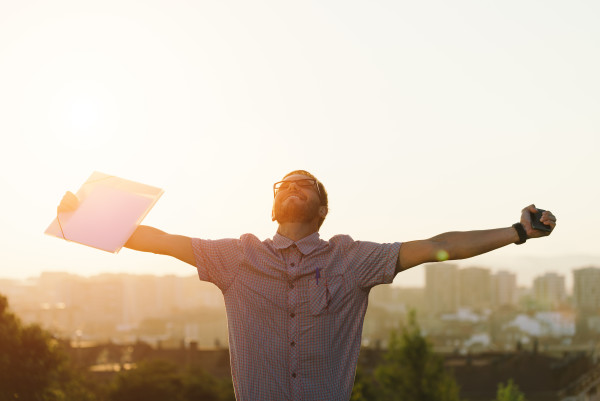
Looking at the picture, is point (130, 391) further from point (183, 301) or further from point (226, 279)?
point (183, 301)

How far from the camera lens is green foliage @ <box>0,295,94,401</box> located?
14.7m

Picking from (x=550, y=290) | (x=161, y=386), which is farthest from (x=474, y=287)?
(x=161, y=386)

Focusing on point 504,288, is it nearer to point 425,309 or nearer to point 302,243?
point 425,309

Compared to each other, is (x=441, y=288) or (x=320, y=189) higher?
(x=441, y=288)

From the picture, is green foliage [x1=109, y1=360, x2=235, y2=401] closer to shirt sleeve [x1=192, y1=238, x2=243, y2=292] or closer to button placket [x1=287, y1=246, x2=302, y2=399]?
shirt sleeve [x1=192, y1=238, x2=243, y2=292]

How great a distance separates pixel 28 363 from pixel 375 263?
39.3 feet

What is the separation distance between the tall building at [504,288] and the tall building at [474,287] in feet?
7.33

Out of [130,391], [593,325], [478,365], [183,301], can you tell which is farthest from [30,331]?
[183,301]

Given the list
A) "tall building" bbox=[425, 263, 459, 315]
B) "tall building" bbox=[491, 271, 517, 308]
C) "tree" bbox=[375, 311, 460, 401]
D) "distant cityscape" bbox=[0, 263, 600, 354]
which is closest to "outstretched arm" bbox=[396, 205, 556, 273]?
"tree" bbox=[375, 311, 460, 401]

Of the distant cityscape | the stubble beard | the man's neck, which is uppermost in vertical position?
the distant cityscape

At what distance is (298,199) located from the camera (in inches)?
181

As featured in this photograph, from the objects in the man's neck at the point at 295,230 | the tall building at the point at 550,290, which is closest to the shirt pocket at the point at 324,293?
the man's neck at the point at 295,230

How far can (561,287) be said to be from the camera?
159125 mm

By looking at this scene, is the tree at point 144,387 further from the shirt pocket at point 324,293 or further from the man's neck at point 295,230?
the shirt pocket at point 324,293
